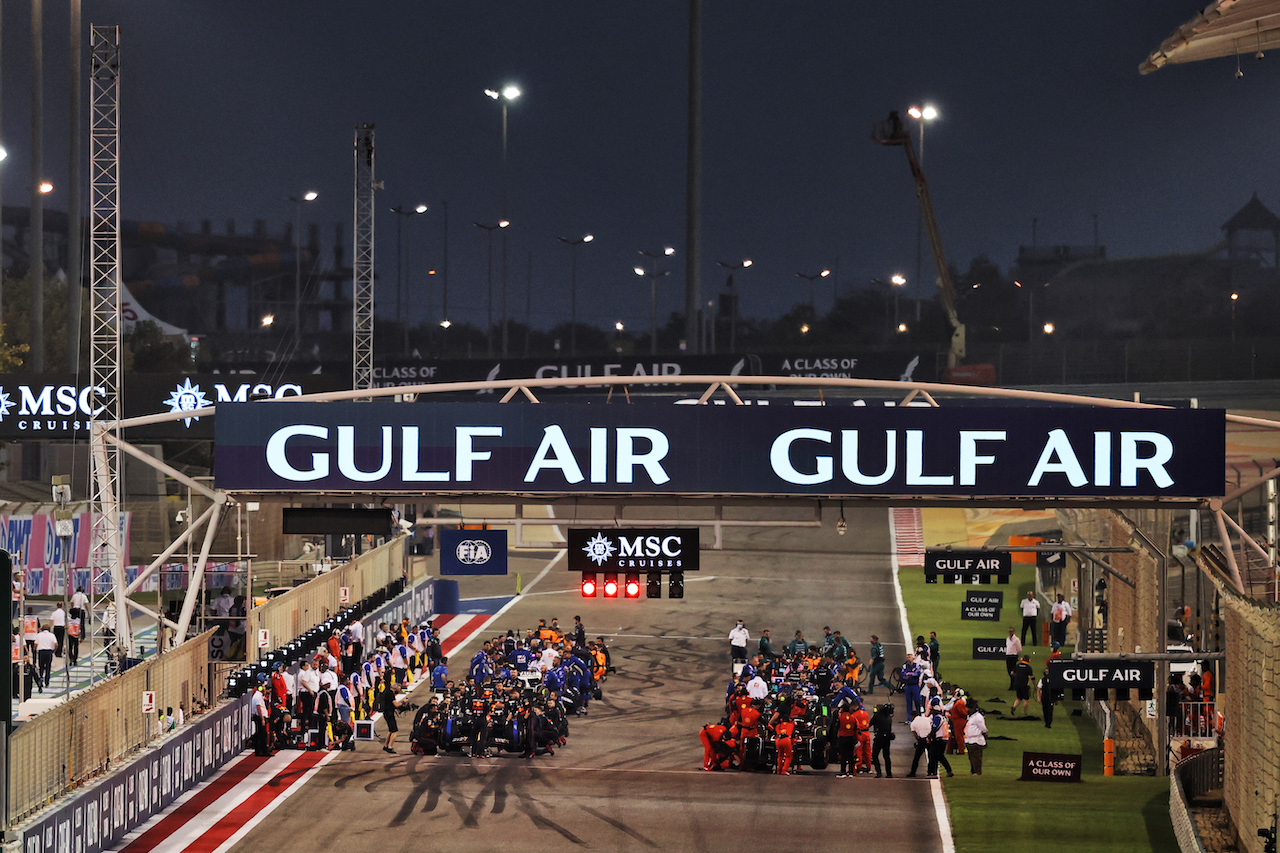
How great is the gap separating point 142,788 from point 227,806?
152cm

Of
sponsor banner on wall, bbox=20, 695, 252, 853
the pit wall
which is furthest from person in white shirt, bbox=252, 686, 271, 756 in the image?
the pit wall

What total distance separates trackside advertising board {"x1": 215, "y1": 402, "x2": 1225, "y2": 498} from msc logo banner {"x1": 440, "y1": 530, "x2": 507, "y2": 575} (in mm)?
6231

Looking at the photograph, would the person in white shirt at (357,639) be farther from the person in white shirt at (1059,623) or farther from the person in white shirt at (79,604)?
the person in white shirt at (1059,623)

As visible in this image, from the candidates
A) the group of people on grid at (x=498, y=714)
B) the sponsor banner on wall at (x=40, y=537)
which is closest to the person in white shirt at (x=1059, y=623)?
the group of people on grid at (x=498, y=714)

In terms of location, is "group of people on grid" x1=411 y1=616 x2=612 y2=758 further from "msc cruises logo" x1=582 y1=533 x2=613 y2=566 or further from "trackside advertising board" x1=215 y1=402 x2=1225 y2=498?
"trackside advertising board" x1=215 y1=402 x2=1225 y2=498

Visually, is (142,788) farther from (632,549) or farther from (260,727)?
(632,549)

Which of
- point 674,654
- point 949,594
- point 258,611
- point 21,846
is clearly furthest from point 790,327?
point 21,846

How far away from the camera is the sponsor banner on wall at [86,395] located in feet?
158

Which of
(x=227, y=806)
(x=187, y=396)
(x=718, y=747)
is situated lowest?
(x=227, y=806)

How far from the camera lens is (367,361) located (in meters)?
44.3

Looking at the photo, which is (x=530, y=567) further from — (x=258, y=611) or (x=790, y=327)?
(x=790, y=327)

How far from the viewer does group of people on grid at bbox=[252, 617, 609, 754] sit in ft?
85.0

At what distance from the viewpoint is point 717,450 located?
20.4 metres

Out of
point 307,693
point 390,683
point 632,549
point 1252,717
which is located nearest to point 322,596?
point 307,693
